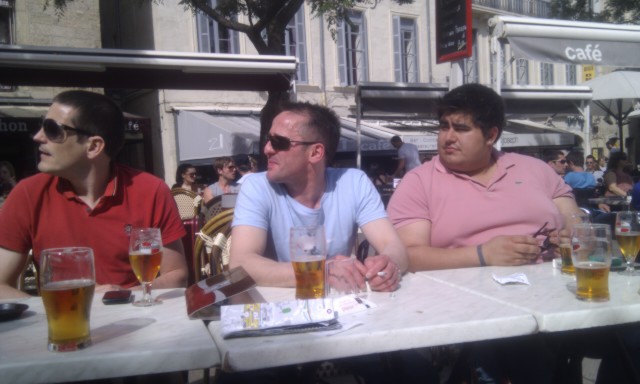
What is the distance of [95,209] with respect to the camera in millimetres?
2283

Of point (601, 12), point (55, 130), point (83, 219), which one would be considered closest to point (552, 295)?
point (83, 219)

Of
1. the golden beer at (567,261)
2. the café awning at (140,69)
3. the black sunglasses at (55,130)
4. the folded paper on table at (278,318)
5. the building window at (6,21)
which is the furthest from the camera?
the building window at (6,21)

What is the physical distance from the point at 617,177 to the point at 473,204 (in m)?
6.12

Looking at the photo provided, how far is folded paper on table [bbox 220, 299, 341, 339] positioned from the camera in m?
1.28

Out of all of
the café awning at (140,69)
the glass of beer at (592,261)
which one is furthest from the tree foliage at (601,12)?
the glass of beer at (592,261)

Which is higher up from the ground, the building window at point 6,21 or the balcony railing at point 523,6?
the balcony railing at point 523,6

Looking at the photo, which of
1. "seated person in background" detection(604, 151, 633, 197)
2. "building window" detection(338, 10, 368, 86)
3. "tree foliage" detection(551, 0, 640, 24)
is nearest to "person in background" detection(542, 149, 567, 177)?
"seated person in background" detection(604, 151, 633, 197)

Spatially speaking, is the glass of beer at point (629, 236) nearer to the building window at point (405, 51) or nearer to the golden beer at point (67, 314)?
the golden beer at point (67, 314)

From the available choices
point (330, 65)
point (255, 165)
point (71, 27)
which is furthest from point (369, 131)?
point (71, 27)

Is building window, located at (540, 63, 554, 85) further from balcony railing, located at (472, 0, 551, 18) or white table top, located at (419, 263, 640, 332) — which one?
white table top, located at (419, 263, 640, 332)

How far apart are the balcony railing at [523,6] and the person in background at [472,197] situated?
17.3 meters

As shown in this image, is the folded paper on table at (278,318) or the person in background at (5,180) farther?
the person in background at (5,180)

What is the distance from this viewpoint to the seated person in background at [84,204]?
86.7 inches

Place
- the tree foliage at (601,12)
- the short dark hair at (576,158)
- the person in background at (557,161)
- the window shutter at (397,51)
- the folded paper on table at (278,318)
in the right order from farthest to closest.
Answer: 1. the window shutter at (397,51)
2. the tree foliage at (601,12)
3. the person in background at (557,161)
4. the short dark hair at (576,158)
5. the folded paper on table at (278,318)
